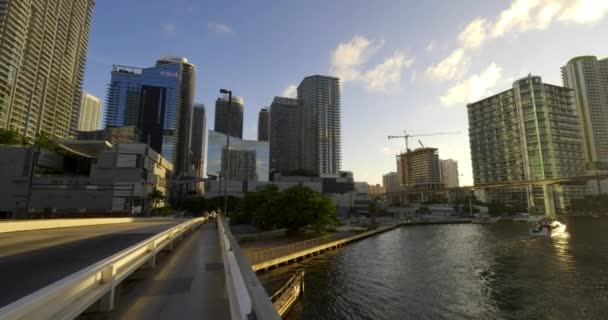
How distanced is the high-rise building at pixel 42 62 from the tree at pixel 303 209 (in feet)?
357

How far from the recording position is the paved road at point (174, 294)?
479 cm

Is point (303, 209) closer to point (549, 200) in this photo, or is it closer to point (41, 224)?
point (41, 224)

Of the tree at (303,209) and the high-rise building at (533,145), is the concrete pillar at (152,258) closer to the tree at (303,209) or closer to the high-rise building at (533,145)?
the tree at (303,209)

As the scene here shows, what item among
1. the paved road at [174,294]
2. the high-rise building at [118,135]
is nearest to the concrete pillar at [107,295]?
the paved road at [174,294]

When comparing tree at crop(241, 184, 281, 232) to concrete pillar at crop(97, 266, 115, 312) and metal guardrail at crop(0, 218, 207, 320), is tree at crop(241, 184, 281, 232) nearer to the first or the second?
metal guardrail at crop(0, 218, 207, 320)

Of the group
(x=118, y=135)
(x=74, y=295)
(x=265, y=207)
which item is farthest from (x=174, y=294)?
(x=118, y=135)

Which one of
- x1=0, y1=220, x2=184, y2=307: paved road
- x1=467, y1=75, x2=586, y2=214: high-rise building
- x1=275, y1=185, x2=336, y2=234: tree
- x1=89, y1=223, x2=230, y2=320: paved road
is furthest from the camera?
x1=467, y1=75, x2=586, y2=214: high-rise building

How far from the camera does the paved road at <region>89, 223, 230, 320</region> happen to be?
4.79m

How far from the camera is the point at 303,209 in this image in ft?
173

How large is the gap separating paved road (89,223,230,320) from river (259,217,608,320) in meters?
16.6

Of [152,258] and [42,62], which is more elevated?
[42,62]

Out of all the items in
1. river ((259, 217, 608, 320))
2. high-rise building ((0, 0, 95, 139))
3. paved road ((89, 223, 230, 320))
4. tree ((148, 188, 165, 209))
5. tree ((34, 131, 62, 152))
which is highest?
high-rise building ((0, 0, 95, 139))

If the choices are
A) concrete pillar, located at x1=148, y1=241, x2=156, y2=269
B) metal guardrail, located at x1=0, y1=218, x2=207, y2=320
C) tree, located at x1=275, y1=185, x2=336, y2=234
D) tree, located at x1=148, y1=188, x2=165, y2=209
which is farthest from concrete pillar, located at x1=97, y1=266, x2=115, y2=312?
tree, located at x1=148, y1=188, x2=165, y2=209

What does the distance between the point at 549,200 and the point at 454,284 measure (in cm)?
16229
